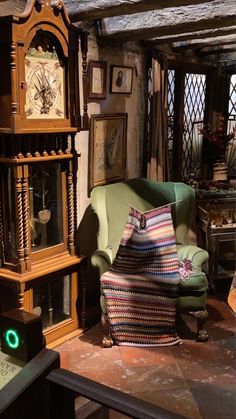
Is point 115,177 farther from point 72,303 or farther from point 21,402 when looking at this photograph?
point 21,402

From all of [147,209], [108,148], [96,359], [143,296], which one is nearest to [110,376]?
[96,359]

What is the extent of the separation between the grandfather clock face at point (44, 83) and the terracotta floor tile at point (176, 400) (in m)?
1.65

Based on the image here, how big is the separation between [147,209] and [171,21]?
52.1 inches

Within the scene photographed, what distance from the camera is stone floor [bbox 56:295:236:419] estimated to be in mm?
2293

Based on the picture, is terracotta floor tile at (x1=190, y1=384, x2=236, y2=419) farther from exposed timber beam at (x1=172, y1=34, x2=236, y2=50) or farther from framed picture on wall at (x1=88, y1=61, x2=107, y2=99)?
exposed timber beam at (x1=172, y1=34, x2=236, y2=50)

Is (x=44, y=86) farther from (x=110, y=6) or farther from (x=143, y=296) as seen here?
(x=143, y=296)

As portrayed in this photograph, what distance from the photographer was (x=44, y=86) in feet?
A: 8.25

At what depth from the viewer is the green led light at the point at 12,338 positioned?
51.6 inches

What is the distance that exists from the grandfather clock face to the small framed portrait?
29.8 inches

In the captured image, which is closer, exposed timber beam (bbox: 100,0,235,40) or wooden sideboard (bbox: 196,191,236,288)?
exposed timber beam (bbox: 100,0,235,40)

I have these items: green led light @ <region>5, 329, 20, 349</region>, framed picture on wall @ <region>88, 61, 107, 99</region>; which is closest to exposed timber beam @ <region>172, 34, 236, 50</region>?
framed picture on wall @ <region>88, 61, 107, 99</region>

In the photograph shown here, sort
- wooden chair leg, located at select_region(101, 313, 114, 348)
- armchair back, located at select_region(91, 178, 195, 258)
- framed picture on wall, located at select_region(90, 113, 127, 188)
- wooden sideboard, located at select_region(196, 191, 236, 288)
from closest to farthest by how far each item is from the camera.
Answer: wooden chair leg, located at select_region(101, 313, 114, 348) < armchair back, located at select_region(91, 178, 195, 258) < framed picture on wall, located at select_region(90, 113, 127, 188) < wooden sideboard, located at select_region(196, 191, 236, 288)

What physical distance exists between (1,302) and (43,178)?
798mm

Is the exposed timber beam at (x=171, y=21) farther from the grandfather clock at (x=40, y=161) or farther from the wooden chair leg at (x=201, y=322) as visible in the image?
the wooden chair leg at (x=201, y=322)
